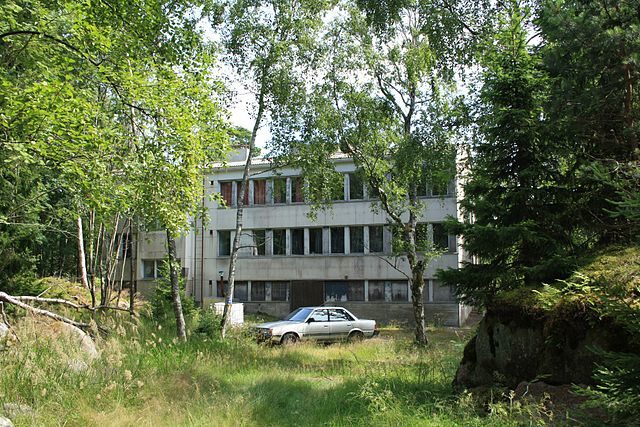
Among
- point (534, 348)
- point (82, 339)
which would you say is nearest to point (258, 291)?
point (82, 339)

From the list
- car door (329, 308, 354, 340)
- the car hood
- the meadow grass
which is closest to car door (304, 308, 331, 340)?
car door (329, 308, 354, 340)

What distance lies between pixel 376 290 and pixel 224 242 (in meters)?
11.5

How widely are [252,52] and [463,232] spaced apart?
42.0 ft

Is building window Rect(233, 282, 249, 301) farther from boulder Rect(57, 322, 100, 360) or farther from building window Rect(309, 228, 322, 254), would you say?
boulder Rect(57, 322, 100, 360)

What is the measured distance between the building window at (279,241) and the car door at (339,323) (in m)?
14.8

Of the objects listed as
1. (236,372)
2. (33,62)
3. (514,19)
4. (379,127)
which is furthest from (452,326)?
(33,62)

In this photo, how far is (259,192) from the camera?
37.8 meters

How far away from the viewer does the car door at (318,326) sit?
68.7 ft

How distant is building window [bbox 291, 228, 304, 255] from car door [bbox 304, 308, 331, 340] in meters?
14.6

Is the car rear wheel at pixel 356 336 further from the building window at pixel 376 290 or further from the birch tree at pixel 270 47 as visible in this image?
the building window at pixel 376 290

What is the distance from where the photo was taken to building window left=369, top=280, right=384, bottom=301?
1334 inches

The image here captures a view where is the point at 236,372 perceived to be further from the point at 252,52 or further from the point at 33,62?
the point at 252,52

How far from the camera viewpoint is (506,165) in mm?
9125

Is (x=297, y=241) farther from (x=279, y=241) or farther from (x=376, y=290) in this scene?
(x=376, y=290)
